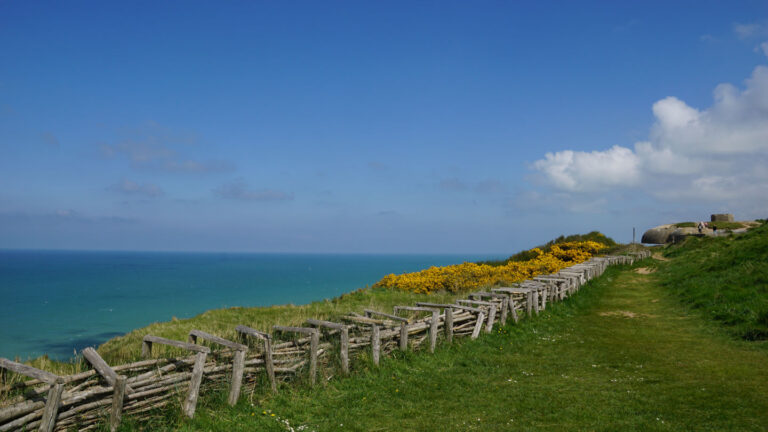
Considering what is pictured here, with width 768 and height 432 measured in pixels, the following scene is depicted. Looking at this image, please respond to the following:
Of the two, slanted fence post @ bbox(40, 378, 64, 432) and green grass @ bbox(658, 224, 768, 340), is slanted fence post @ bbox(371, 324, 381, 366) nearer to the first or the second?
slanted fence post @ bbox(40, 378, 64, 432)

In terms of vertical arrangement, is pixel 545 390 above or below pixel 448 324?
below

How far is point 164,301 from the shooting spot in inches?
2559

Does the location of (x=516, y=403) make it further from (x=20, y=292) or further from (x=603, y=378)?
(x=20, y=292)

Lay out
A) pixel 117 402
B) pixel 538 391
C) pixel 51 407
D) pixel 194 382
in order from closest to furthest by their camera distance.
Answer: pixel 51 407
pixel 117 402
pixel 194 382
pixel 538 391

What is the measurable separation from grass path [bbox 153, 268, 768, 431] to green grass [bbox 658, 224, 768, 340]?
0.84m

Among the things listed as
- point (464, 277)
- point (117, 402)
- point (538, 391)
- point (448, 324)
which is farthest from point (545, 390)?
point (464, 277)

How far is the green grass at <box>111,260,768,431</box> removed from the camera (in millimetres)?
7762

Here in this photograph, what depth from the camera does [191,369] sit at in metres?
8.30

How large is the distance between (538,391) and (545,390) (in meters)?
A: 0.17

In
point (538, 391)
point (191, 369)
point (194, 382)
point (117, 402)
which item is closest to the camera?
point (117, 402)

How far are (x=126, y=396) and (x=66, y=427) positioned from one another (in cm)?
82

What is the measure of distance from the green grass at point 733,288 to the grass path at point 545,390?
0.84 metres

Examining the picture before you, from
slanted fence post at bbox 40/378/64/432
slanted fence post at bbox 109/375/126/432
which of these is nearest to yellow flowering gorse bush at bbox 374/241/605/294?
slanted fence post at bbox 109/375/126/432

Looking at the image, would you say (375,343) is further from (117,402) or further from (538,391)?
(117,402)
